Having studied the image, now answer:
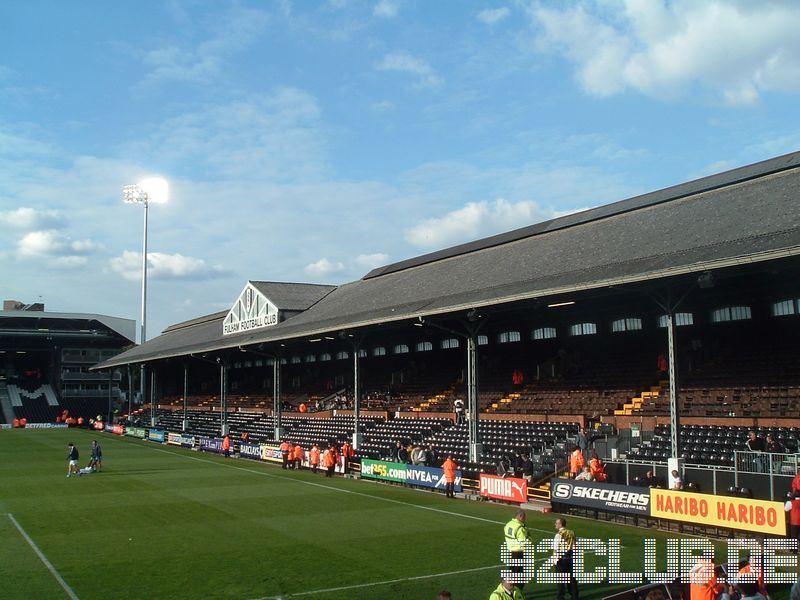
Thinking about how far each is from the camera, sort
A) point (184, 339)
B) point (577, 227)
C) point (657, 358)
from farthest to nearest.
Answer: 1. point (184, 339)
2. point (577, 227)
3. point (657, 358)

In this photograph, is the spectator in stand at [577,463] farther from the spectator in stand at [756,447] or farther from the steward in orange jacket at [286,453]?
A: the steward in orange jacket at [286,453]

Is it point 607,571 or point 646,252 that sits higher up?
point 646,252

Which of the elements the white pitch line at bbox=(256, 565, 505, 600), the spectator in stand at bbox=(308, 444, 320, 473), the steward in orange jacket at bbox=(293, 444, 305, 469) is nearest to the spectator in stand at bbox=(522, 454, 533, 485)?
the white pitch line at bbox=(256, 565, 505, 600)

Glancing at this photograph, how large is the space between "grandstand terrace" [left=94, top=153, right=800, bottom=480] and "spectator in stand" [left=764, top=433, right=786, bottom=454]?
10.7ft

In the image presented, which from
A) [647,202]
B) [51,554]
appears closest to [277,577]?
[51,554]

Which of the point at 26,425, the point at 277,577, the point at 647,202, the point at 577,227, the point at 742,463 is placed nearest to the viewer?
the point at 277,577

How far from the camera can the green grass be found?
14547 mm

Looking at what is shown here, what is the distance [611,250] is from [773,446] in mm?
11005

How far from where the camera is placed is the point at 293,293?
6084 centimetres

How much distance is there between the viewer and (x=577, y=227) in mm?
39719

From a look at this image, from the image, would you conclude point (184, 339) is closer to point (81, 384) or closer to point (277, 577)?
point (81, 384)

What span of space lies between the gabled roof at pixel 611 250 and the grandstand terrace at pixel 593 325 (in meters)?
0.11

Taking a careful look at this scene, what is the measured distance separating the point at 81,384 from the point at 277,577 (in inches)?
3667

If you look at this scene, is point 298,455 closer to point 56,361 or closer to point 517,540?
point 517,540
